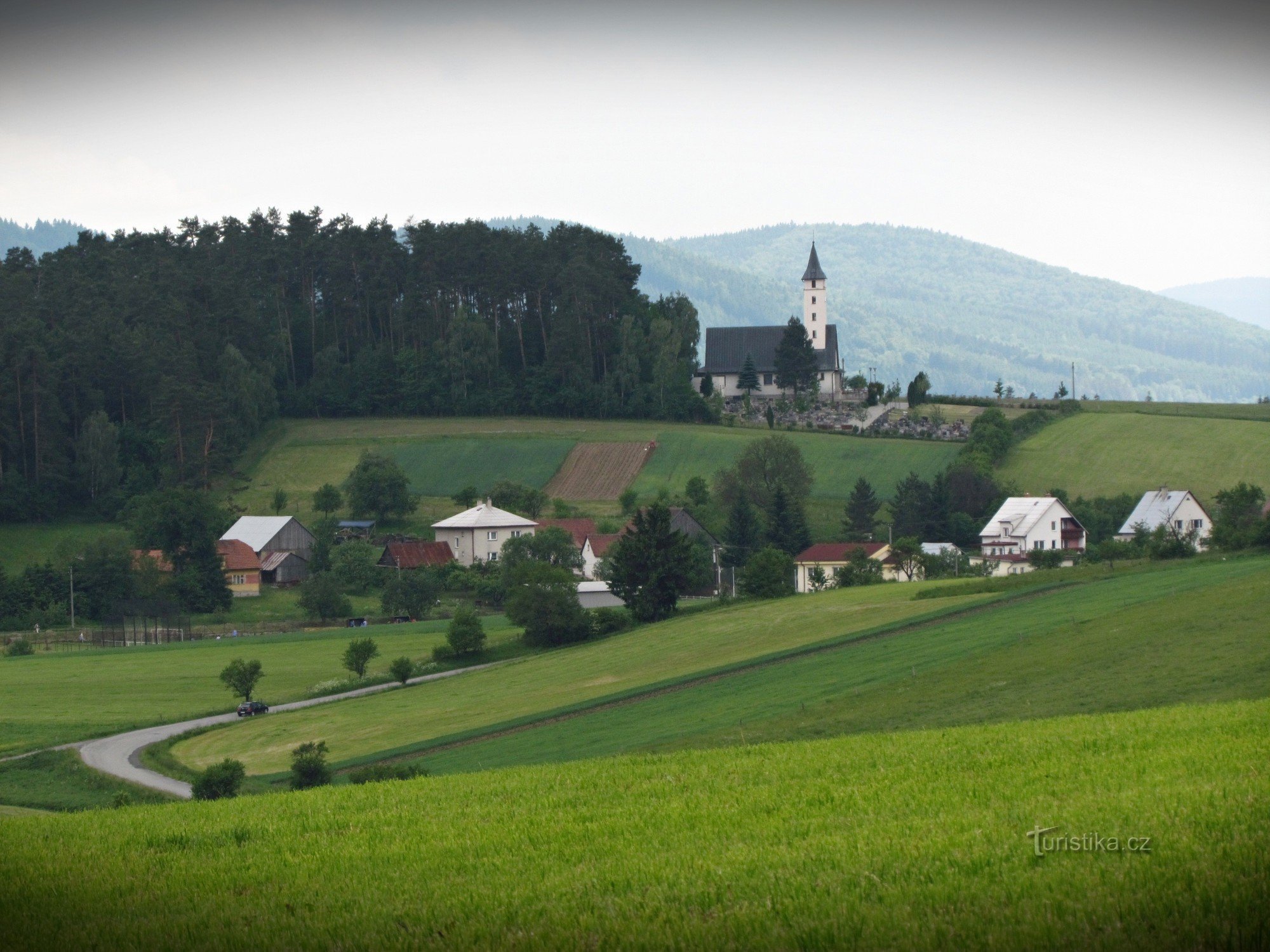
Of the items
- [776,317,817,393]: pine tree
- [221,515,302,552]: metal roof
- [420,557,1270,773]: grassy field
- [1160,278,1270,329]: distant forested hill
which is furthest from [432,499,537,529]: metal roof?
[1160,278,1270,329]: distant forested hill

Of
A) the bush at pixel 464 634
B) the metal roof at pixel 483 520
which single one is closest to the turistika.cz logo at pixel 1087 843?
the bush at pixel 464 634

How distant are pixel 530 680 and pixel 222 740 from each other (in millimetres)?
12435

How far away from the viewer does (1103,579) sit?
55.0 meters

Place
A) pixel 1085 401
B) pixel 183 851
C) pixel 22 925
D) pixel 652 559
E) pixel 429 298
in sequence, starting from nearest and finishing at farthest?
1. pixel 22 925
2. pixel 183 851
3. pixel 652 559
4. pixel 1085 401
5. pixel 429 298

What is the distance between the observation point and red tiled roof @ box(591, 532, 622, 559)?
92062 millimetres

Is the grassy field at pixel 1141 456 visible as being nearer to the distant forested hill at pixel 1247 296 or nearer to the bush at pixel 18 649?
the bush at pixel 18 649

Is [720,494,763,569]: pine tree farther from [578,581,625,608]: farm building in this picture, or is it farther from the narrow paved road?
the narrow paved road

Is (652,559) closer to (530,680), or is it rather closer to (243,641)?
(530,680)

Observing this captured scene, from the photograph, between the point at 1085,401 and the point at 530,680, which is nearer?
the point at 530,680

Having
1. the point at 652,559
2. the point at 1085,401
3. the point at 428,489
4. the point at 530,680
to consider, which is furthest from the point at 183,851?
the point at 1085,401

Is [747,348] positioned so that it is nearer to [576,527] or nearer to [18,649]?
[576,527]

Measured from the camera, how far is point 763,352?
149500 millimetres

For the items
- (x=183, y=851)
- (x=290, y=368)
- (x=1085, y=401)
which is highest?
(x=290, y=368)

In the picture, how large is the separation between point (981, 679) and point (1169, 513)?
61.9 m
